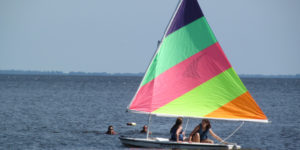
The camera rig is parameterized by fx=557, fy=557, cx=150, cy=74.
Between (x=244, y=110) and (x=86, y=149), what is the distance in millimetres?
8311

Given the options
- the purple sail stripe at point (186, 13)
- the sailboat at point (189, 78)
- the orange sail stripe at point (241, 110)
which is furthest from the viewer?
A: the purple sail stripe at point (186, 13)

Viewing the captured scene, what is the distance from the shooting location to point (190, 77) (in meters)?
24.8

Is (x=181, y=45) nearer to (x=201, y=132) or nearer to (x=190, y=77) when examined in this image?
(x=190, y=77)

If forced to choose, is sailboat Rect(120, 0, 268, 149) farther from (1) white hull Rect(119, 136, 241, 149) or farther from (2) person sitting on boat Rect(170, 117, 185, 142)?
(2) person sitting on boat Rect(170, 117, 185, 142)

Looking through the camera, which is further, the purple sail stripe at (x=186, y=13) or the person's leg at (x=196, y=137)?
the purple sail stripe at (x=186, y=13)

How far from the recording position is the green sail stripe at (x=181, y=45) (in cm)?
2453

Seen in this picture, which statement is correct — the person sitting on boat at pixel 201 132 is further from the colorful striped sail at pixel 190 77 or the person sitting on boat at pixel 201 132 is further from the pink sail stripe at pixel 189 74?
the pink sail stripe at pixel 189 74

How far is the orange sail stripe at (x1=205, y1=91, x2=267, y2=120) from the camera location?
23781 millimetres

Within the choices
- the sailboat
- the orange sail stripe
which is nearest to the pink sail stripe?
the sailboat

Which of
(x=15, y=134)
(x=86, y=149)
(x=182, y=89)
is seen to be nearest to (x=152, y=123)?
(x=15, y=134)

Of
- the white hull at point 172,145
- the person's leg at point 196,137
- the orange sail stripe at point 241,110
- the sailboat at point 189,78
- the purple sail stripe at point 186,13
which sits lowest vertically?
the white hull at point 172,145

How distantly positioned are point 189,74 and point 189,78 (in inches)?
7.0

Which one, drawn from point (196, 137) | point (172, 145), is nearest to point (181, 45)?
point (196, 137)

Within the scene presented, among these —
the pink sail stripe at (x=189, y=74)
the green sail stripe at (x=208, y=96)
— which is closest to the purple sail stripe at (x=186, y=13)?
the pink sail stripe at (x=189, y=74)
